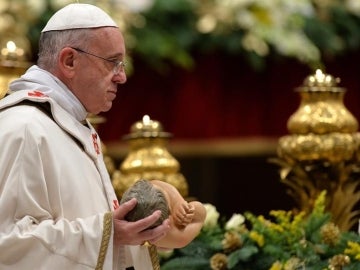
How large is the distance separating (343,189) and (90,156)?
6.73 ft

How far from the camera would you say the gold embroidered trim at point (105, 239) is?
4.88 meters

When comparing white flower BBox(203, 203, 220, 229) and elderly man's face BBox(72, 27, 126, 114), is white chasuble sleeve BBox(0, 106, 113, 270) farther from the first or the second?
white flower BBox(203, 203, 220, 229)

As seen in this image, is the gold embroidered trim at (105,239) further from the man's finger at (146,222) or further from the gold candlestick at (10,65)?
the gold candlestick at (10,65)

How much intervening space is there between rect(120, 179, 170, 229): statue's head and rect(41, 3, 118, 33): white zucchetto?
57 cm

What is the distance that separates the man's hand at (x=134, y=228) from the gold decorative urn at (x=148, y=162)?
199 cm

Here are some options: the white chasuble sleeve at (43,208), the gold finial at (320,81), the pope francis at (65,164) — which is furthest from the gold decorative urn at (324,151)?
the white chasuble sleeve at (43,208)

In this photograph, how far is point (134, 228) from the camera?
485 cm

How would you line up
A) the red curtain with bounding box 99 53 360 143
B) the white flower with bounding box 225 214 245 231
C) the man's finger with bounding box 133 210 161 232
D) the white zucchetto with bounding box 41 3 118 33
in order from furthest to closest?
the red curtain with bounding box 99 53 360 143 < the white flower with bounding box 225 214 245 231 < the white zucchetto with bounding box 41 3 118 33 < the man's finger with bounding box 133 210 161 232

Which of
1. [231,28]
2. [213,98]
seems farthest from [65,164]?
[213,98]

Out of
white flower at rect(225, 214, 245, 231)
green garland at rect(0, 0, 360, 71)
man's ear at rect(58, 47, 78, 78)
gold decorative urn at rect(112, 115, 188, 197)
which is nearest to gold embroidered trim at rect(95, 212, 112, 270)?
man's ear at rect(58, 47, 78, 78)

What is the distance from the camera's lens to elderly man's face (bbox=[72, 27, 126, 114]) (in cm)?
514

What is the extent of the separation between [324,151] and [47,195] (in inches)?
88.7

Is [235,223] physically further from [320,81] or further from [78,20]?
[78,20]

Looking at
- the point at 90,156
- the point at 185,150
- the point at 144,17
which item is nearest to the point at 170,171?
the point at 90,156
